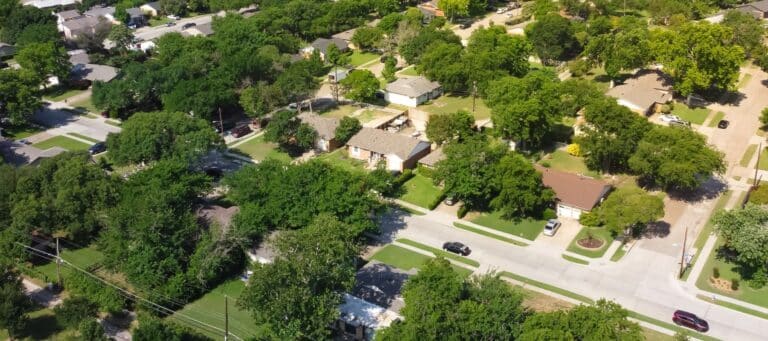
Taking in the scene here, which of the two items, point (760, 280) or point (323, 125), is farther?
point (323, 125)

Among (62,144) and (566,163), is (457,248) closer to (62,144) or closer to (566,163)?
(566,163)

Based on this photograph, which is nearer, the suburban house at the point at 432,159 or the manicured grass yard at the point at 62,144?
the suburban house at the point at 432,159

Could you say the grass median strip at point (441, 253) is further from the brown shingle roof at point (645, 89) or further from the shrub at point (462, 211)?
the brown shingle roof at point (645, 89)

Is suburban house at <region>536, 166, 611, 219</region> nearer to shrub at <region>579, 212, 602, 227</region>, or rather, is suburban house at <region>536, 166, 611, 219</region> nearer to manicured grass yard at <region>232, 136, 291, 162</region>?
shrub at <region>579, 212, 602, 227</region>

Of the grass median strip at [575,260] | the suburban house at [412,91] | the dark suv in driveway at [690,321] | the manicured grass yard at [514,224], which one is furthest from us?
the suburban house at [412,91]

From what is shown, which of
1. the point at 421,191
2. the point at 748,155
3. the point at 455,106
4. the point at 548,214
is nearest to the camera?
the point at 548,214

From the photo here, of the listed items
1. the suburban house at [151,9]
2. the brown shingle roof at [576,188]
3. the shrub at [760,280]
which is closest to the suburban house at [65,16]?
the suburban house at [151,9]

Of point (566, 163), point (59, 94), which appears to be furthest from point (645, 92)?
point (59, 94)
